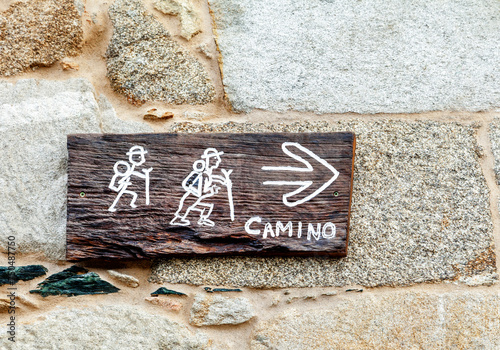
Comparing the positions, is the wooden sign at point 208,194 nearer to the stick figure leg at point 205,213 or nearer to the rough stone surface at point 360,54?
the stick figure leg at point 205,213

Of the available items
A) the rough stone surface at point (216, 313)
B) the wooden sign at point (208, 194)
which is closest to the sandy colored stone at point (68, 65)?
the wooden sign at point (208, 194)

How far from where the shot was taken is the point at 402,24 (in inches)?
54.7

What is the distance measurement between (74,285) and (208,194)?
0.42 m

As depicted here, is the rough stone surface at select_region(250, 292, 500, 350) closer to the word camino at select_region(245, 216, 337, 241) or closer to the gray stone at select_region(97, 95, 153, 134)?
the word camino at select_region(245, 216, 337, 241)

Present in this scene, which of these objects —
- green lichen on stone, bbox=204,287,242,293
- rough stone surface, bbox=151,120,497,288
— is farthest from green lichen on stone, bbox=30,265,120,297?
green lichen on stone, bbox=204,287,242,293

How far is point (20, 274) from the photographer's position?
121cm

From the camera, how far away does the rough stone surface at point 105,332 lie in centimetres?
116

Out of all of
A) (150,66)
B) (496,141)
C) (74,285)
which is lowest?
(74,285)

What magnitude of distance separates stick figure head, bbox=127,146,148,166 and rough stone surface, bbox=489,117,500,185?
96 centimetres

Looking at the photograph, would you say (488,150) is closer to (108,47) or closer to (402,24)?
(402,24)

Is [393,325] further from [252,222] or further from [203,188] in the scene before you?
[203,188]

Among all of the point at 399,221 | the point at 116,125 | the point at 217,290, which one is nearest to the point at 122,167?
the point at 116,125

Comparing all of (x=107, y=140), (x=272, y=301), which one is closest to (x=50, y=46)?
(x=107, y=140)

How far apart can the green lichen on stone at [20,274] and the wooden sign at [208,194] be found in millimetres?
120
